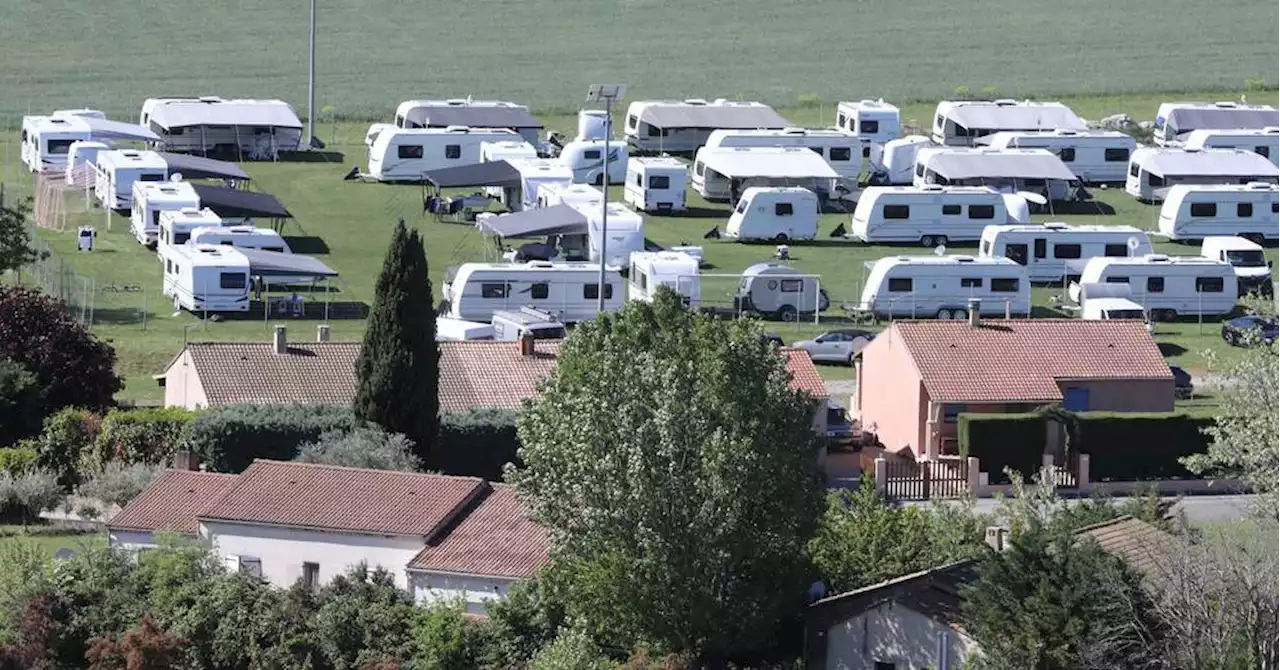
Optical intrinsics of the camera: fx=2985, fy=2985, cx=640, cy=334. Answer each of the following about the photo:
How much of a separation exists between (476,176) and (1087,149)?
17.6 metres

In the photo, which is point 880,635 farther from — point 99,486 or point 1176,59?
point 1176,59

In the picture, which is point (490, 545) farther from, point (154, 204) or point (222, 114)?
point (222, 114)

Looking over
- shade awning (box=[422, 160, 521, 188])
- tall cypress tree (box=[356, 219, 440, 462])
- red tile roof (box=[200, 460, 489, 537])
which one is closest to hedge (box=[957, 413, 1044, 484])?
tall cypress tree (box=[356, 219, 440, 462])

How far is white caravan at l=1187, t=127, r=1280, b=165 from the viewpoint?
82.3 metres

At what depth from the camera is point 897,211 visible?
71375 mm

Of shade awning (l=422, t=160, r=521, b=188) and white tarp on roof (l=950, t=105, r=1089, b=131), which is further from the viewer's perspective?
white tarp on roof (l=950, t=105, r=1089, b=131)

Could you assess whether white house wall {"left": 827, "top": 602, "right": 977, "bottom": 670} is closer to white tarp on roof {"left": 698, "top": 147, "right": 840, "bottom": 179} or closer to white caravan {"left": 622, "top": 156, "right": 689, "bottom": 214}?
white caravan {"left": 622, "top": 156, "right": 689, "bottom": 214}

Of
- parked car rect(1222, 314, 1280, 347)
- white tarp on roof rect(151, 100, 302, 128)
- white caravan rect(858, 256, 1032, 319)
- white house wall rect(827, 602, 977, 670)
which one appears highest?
white tarp on roof rect(151, 100, 302, 128)

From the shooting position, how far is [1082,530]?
38375mm

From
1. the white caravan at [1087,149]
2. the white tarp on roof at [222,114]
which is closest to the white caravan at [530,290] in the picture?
the white tarp on roof at [222,114]

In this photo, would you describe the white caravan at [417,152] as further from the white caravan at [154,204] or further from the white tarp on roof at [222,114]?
the white caravan at [154,204]

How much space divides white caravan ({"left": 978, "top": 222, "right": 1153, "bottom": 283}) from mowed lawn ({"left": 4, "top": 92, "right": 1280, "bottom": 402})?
0.68m

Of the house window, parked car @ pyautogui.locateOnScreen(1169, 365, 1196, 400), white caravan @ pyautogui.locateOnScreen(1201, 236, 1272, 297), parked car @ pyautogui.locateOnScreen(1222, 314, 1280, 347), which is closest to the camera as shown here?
the house window

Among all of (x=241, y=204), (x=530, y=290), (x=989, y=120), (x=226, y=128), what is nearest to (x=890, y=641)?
(x=530, y=290)
